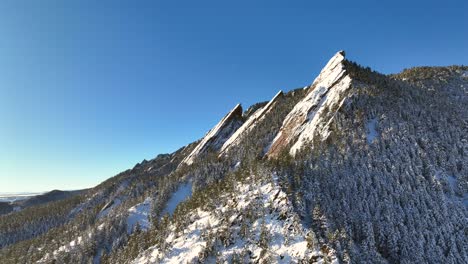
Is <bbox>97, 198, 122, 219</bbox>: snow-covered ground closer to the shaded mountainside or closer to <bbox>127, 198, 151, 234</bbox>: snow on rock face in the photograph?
the shaded mountainside

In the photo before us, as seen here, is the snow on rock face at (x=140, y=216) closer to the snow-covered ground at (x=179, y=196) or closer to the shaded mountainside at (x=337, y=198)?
the shaded mountainside at (x=337, y=198)

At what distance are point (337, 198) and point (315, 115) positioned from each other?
88.4 feet

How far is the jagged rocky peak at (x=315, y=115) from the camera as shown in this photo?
50.9 meters

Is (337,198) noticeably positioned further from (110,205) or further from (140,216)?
(110,205)

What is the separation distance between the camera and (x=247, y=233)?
31.7 meters

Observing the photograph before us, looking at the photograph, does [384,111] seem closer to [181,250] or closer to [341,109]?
[341,109]

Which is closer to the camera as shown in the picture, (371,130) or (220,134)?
(371,130)

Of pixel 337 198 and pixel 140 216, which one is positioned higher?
pixel 337 198

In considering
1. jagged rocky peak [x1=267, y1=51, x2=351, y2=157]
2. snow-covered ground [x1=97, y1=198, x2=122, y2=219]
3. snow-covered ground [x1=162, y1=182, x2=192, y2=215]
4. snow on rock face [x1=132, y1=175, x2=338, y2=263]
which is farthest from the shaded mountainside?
snow-covered ground [x1=97, y1=198, x2=122, y2=219]

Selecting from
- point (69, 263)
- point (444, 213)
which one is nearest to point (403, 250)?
point (444, 213)

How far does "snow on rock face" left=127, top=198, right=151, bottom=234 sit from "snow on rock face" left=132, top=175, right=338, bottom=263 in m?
21.9

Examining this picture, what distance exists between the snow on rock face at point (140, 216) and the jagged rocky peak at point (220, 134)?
28521 millimetres

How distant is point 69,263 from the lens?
57031 mm

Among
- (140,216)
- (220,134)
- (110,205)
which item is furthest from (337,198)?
(110,205)
